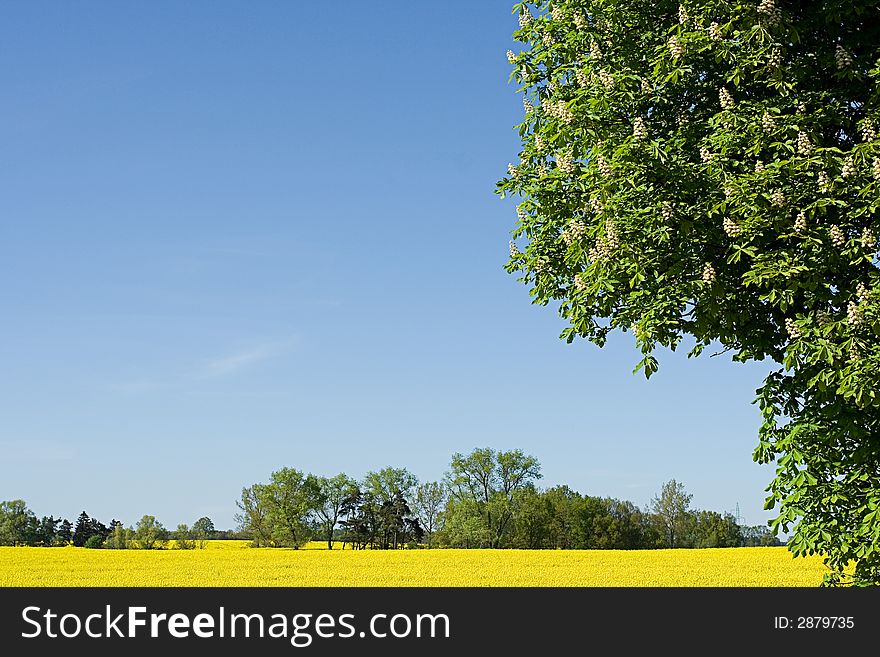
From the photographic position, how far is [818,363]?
446 inches

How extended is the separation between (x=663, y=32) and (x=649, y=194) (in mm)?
3234

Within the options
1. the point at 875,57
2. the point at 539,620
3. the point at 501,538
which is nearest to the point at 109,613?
the point at 539,620

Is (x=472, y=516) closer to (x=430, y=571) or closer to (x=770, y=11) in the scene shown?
(x=430, y=571)

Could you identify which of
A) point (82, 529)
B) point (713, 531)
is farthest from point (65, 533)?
point (713, 531)

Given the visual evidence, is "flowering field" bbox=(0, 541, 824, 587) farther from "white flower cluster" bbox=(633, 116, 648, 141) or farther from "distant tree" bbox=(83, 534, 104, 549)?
"distant tree" bbox=(83, 534, 104, 549)

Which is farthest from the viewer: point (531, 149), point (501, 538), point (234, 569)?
point (501, 538)

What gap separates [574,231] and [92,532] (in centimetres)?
9542

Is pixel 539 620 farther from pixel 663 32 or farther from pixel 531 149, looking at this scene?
pixel 663 32

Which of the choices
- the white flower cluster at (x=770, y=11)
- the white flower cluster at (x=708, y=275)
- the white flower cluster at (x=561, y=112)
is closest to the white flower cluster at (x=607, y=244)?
the white flower cluster at (x=708, y=275)

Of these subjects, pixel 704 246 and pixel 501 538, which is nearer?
pixel 704 246

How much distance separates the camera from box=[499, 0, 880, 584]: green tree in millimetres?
10438

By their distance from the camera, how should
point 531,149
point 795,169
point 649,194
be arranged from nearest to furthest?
point 795,169
point 649,194
point 531,149

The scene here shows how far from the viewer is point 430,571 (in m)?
35.4

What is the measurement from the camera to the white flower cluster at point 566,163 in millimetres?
12609
